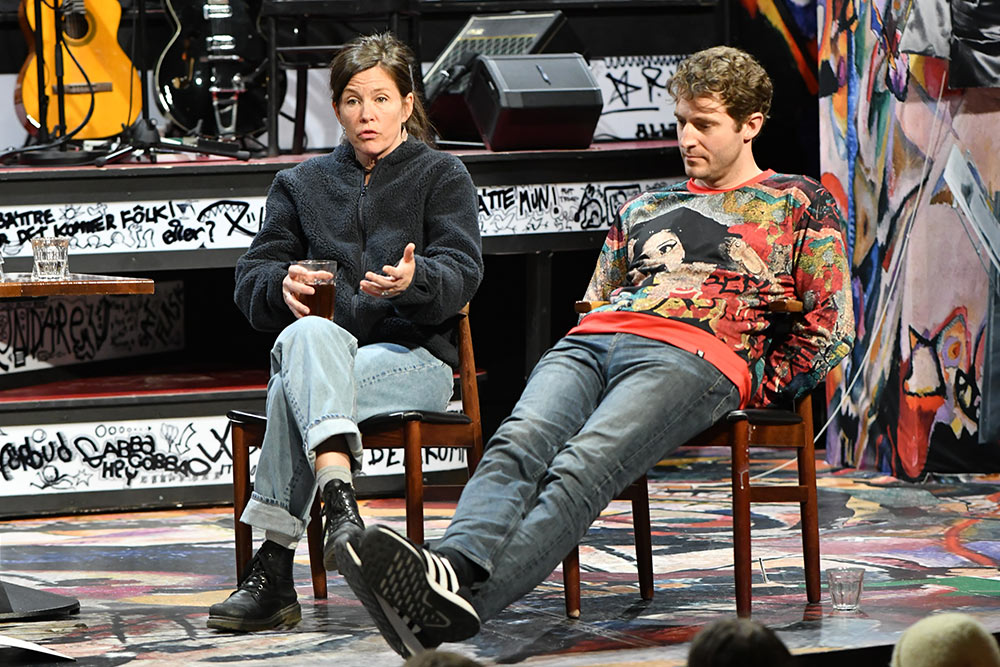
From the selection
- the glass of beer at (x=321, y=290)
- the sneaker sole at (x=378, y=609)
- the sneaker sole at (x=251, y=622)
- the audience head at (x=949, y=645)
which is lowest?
the sneaker sole at (x=251, y=622)

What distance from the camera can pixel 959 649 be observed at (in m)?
1.25

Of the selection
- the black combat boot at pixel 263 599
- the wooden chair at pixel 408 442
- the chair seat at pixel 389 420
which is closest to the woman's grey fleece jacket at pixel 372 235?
the wooden chair at pixel 408 442

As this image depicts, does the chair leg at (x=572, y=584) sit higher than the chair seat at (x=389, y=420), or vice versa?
the chair seat at (x=389, y=420)

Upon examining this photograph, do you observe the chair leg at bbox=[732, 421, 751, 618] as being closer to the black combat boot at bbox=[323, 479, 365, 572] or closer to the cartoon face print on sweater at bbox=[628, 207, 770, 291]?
the cartoon face print on sweater at bbox=[628, 207, 770, 291]

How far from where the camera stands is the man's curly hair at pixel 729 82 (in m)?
3.06

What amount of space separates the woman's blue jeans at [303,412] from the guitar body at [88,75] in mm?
3140

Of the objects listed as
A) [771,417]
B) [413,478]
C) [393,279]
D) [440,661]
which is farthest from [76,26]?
[440,661]

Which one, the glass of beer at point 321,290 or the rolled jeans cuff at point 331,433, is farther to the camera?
the glass of beer at point 321,290

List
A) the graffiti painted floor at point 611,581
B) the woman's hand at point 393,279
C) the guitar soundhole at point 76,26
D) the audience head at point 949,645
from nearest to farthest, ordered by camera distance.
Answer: the audience head at point 949,645 → the graffiti painted floor at point 611,581 → the woman's hand at point 393,279 → the guitar soundhole at point 76,26

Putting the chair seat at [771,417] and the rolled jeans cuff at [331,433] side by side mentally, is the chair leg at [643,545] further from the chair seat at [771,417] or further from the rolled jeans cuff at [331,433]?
the rolled jeans cuff at [331,433]

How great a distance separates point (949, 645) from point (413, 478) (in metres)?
1.95

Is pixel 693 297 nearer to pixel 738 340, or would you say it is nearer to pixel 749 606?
pixel 738 340

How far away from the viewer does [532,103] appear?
5145mm

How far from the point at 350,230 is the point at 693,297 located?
0.81 m
